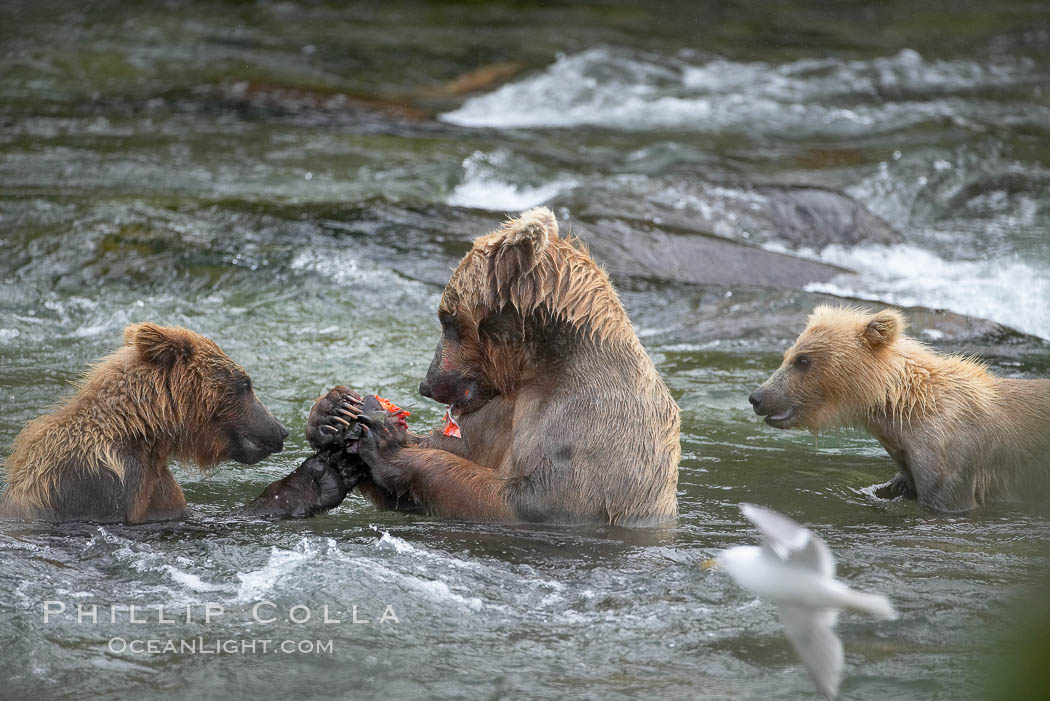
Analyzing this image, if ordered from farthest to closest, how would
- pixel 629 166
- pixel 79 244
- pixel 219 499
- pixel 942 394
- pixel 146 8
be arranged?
1. pixel 146 8
2. pixel 629 166
3. pixel 79 244
4. pixel 942 394
5. pixel 219 499

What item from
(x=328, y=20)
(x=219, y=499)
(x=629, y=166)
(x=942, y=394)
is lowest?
(x=219, y=499)

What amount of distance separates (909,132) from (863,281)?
20.2ft

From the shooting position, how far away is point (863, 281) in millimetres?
12008

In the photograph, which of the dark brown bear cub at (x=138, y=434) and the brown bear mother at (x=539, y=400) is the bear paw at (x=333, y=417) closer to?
the brown bear mother at (x=539, y=400)

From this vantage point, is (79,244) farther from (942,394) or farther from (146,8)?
(146,8)

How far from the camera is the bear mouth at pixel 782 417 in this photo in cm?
750

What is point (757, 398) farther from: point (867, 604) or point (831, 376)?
point (867, 604)

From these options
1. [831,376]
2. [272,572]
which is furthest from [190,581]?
[831,376]

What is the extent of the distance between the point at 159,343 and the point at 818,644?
3.84 meters

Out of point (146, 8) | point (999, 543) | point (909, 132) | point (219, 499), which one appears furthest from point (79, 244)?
point (146, 8)

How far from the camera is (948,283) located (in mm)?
12266

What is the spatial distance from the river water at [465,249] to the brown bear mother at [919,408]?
0.92ft

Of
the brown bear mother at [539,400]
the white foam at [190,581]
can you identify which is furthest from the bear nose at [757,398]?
the white foam at [190,581]

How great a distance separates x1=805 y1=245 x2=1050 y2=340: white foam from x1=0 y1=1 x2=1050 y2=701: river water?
0.17 feet
